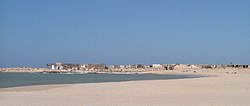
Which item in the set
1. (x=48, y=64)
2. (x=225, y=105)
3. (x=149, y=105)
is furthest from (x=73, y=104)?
(x=48, y=64)

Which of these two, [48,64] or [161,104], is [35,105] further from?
[48,64]

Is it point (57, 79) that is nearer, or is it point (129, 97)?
point (129, 97)

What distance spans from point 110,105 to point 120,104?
0.44 m

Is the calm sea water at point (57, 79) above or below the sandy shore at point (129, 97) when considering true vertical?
above

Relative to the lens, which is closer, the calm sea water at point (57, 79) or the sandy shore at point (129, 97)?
the sandy shore at point (129, 97)

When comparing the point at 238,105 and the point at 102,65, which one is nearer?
the point at 238,105

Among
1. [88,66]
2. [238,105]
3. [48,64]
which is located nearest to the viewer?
[238,105]

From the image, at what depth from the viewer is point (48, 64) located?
156 metres

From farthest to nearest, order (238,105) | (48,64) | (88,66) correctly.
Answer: (48,64), (88,66), (238,105)

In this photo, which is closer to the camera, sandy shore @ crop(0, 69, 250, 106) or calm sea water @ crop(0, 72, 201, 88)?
sandy shore @ crop(0, 69, 250, 106)

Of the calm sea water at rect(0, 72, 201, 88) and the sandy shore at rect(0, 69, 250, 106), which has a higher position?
the calm sea water at rect(0, 72, 201, 88)

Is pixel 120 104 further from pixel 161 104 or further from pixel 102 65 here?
pixel 102 65

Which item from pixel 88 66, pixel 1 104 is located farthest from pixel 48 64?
pixel 1 104

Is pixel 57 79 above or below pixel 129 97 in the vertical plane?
above
